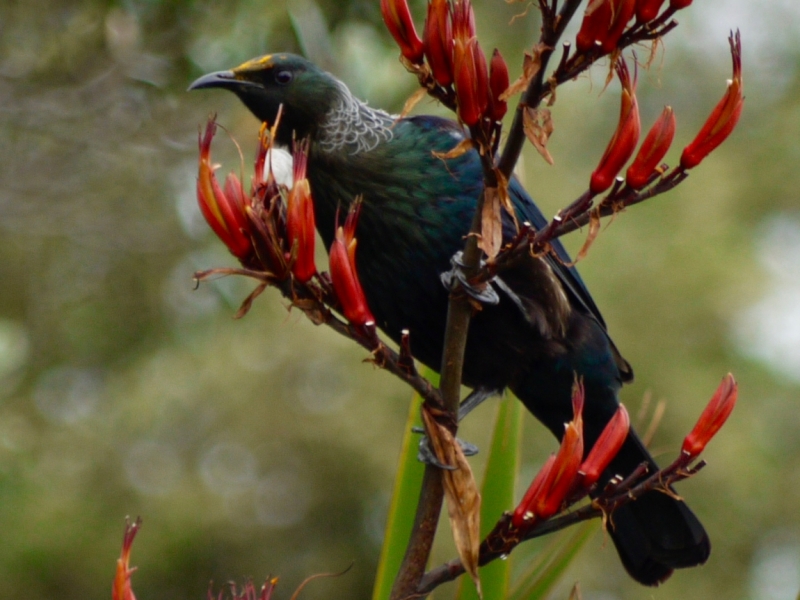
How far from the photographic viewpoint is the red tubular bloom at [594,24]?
4.46 feet

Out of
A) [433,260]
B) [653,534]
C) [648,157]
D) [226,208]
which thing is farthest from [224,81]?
[653,534]

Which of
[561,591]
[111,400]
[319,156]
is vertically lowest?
[561,591]

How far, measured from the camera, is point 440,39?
142cm

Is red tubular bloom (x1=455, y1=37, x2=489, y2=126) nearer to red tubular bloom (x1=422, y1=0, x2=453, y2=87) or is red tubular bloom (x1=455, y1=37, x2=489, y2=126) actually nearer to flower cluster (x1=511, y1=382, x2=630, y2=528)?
red tubular bloom (x1=422, y1=0, x2=453, y2=87)

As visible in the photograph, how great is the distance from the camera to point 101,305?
6.16m

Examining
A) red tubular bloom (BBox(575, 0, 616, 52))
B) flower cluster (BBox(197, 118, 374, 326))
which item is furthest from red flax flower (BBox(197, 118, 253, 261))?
red tubular bloom (BBox(575, 0, 616, 52))

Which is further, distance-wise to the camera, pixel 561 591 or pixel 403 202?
pixel 561 591

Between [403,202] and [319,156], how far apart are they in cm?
26

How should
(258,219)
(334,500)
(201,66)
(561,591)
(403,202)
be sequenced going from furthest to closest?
1. (561,591)
2. (334,500)
3. (201,66)
4. (403,202)
5. (258,219)

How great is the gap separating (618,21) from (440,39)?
24 centimetres

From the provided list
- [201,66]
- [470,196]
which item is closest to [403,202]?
[470,196]

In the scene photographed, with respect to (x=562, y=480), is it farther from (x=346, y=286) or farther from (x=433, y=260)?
(x=433, y=260)

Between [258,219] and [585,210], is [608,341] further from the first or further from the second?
[258,219]

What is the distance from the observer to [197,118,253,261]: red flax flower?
1453 millimetres
